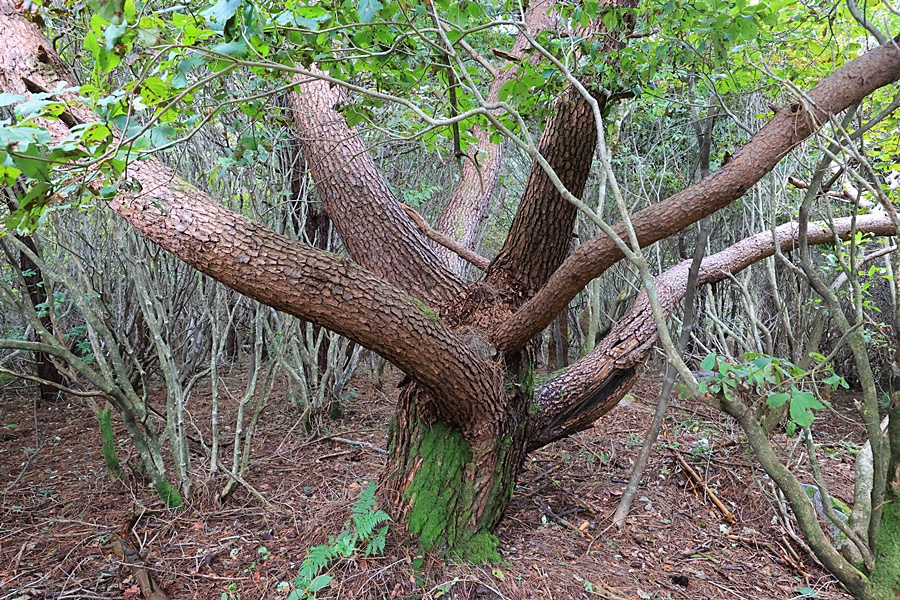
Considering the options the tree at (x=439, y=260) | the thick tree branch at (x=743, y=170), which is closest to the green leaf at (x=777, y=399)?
the tree at (x=439, y=260)

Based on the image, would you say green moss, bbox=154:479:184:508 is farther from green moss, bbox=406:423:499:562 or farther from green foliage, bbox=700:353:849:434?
green foliage, bbox=700:353:849:434

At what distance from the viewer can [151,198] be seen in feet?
6.35

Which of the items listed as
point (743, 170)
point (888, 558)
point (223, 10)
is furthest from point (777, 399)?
point (223, 10)

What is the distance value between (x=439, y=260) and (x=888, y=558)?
2189 millimetres

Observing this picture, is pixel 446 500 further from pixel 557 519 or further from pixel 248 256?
pixel 248 256

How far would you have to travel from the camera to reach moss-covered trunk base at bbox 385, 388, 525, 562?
2637 millimetres

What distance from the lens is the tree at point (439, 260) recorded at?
6.34 feet

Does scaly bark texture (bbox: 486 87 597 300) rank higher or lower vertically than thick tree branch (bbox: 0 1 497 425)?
higher

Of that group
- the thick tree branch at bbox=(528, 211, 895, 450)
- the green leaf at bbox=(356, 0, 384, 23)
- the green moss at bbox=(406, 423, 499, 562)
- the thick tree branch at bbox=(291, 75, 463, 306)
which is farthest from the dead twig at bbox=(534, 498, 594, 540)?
the green leaf at bbox=(356, 0, 384, 23)

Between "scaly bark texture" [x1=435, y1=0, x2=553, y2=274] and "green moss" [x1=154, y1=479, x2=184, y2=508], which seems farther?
"scaly bark texture" [x1=435, y1=0, x2=553, y2=274]

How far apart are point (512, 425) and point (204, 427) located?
326 centimetres

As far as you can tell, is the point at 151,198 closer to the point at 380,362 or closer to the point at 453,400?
the point at 453,400

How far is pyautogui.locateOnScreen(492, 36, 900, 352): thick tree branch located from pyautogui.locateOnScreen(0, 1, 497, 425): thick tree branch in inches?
26.5

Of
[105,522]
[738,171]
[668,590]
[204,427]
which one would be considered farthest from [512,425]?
→ [204,427]
